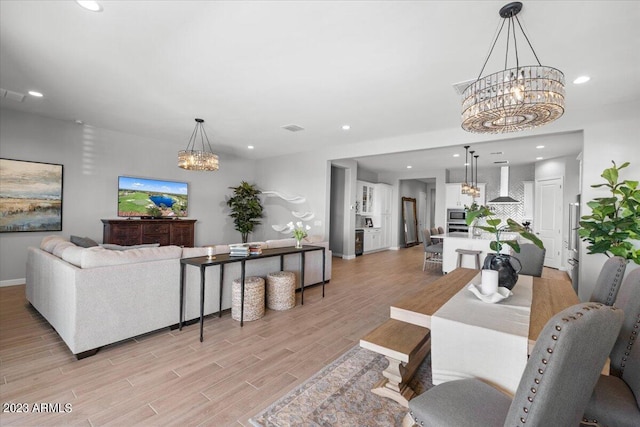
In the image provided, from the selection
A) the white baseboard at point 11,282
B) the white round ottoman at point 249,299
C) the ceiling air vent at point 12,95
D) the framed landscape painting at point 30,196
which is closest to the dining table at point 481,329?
the white round ottoman at point 249,299

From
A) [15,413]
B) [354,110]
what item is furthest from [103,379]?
[354,110]

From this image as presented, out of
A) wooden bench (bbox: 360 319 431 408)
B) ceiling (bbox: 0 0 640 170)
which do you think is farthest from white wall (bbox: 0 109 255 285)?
wooden bench (bbox: 360 319 431 408)

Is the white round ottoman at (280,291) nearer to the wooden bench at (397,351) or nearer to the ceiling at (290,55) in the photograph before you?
the wooden bench at (397,351)

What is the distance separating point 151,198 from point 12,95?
2.67m

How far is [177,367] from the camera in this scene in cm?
235

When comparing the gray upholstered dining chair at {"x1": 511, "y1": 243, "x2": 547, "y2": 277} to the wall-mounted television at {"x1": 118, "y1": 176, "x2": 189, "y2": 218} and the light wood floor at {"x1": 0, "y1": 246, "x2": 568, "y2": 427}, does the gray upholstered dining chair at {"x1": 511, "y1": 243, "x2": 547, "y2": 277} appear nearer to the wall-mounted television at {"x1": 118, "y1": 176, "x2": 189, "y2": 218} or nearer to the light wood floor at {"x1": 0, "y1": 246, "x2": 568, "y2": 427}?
the light wood floor at {"x1": 0, "y1": 246, "x2": 568, "y2": 427}

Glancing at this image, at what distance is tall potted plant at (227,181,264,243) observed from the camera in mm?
7555

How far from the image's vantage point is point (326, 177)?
22.3 feet

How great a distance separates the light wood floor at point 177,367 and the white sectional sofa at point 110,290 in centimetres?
17

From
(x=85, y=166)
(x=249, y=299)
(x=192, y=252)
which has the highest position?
(x=85, y=166)

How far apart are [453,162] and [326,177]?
13.0ft

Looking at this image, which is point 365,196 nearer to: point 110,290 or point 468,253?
point 468,253

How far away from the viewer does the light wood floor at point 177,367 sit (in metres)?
1.84

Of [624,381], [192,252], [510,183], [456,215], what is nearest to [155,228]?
[192,252]
